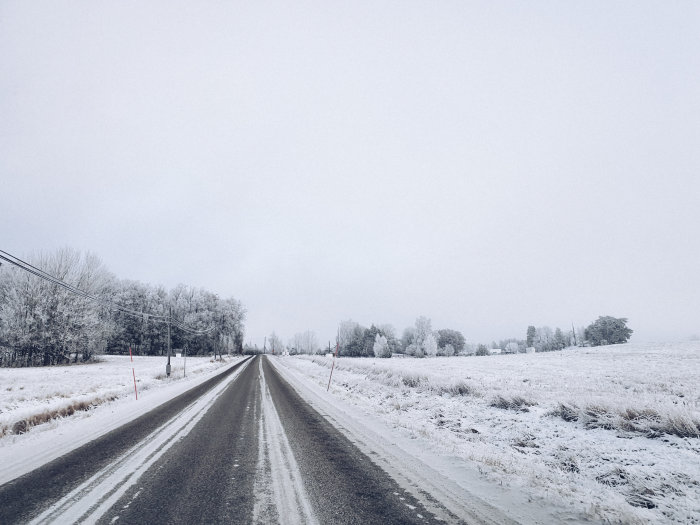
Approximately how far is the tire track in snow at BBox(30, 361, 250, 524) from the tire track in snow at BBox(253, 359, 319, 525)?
1.87 meters

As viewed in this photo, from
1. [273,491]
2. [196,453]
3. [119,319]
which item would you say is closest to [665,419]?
[273,491]

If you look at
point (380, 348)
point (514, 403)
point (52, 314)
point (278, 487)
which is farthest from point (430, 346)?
point (278, 487)

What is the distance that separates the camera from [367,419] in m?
10.5

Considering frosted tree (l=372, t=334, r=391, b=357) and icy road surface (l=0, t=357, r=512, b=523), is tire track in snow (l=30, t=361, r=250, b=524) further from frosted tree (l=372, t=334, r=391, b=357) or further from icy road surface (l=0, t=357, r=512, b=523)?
frosted tree (l=372, t=334, r=391, b=357)

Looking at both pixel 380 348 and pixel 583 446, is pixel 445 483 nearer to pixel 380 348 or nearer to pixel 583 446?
pixel 583 446

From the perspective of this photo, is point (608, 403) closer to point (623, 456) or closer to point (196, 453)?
point (623, 456)

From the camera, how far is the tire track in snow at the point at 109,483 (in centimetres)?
400

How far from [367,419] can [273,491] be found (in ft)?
20.6

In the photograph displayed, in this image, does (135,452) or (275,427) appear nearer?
(135,452)

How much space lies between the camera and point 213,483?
508 cm

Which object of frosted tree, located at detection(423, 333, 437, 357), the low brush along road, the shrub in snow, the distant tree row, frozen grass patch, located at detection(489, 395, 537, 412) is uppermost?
the distant tree row

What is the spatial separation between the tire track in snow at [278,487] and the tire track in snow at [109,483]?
1.87m

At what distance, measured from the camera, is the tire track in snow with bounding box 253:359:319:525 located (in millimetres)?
3965

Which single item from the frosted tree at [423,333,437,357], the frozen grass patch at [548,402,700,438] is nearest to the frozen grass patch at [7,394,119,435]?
the frozen grass patch at [548,402,700,438]
